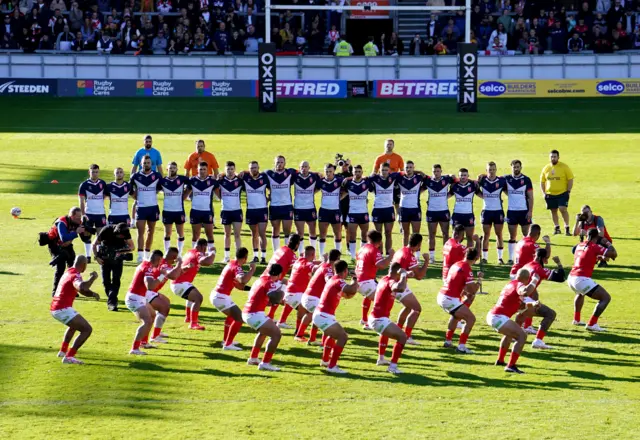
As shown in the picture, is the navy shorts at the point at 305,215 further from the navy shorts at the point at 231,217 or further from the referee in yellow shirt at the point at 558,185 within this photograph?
the referee in yellow shirt at the point at 558,185

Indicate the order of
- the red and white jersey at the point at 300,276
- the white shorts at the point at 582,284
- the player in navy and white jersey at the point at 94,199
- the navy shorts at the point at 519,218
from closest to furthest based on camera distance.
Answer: the red and white jersey at the point at 300,276 < the white shorts at the point at 582,284 < the player in navy and white jersey at the point at 94,199 < the navy shorts at the point at 519,218

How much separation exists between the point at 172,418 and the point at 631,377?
770cm

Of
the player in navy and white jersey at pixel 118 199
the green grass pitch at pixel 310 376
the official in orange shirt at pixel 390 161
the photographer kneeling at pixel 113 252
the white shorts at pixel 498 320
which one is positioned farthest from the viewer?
the official in orange shirt at pixel 390 161

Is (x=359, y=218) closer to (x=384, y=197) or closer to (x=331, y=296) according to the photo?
(x=384, y=197)

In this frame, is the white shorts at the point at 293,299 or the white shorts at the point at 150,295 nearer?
the white shorts at the point at 150,295

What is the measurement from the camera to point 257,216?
2652 centimetres

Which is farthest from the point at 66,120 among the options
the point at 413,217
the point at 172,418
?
the point at 172,418

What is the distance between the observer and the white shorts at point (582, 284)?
68.9ft

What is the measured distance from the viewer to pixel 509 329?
717 inches

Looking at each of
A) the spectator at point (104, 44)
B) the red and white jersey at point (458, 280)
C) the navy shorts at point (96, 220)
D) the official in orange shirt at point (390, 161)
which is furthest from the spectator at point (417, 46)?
the red and white jersey at point (458, 280)

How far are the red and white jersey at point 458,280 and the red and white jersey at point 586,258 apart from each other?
2.93 m

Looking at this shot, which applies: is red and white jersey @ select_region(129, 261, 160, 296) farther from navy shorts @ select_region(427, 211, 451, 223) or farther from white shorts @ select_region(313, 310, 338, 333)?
navy shorts @ select_region(427, 211, 451, 223)

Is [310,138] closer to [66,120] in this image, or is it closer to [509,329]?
[66,120]

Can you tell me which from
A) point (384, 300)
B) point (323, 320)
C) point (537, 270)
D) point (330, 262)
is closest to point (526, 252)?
point (537, 270)
